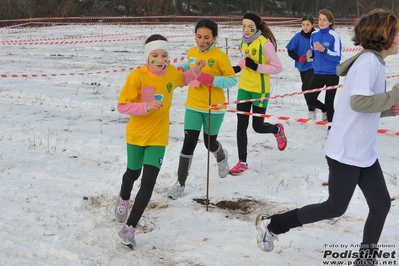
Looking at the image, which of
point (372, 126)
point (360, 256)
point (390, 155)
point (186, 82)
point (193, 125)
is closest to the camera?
point (372, 126)

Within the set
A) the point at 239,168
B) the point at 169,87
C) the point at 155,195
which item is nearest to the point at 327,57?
the point at 239,168

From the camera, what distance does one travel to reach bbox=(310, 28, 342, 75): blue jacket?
8.27 m

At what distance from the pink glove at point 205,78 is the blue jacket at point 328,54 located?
11.3 feet

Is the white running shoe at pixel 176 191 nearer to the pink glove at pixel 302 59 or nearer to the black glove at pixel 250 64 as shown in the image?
the black glove at pixel 250 64

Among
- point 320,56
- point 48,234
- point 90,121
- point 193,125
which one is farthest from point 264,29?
point 90,121

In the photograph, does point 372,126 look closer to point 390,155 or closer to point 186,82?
point 186,82

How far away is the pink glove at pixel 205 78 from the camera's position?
5414mm

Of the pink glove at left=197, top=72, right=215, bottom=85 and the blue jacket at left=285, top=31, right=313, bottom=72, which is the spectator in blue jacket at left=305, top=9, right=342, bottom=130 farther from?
the pink glove at left=197, top=72, right=215, bottom=85

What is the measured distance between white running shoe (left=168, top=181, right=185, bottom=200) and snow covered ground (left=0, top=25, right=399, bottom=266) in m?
0.06

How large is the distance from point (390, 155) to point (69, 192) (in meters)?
4.36

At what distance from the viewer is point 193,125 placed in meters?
5.81

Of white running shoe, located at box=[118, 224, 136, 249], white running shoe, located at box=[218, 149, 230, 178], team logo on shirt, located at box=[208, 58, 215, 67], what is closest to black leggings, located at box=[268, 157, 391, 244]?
white running shoe, located at box=[118, 224, 136, 249]

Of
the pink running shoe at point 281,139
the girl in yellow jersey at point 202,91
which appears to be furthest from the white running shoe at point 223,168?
the pink running shoe at point 281,139

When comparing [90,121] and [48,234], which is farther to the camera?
[90,121]
